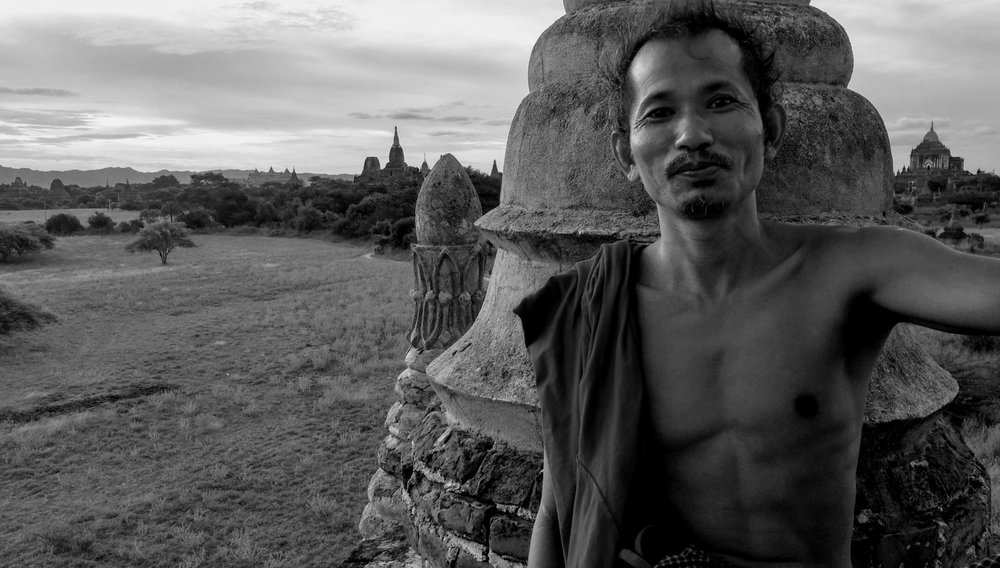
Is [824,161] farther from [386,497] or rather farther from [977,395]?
[977,395]

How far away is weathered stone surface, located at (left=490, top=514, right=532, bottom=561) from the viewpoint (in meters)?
2.19

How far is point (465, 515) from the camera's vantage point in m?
2.29

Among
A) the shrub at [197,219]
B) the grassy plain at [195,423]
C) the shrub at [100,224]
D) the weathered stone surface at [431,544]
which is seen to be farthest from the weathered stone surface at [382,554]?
the shrub at [197,219]

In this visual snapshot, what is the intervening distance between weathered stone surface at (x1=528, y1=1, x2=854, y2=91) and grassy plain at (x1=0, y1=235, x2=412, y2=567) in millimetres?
5097

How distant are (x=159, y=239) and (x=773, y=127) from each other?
104 ft

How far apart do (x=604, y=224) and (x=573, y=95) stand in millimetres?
455

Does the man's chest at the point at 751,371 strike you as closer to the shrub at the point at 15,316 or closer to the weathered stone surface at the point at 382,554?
the weathered stone surface at the point at 382,554

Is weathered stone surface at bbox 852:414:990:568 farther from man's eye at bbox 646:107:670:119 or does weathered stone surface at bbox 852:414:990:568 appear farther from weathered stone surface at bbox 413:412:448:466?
weathered stone surface at bbox 413:412:448:466

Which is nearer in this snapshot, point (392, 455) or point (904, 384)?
point (904, 384)

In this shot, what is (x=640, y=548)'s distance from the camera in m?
1.42

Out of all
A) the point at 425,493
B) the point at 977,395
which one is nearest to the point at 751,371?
the point at 425,493

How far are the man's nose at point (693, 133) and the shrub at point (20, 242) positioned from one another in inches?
1319

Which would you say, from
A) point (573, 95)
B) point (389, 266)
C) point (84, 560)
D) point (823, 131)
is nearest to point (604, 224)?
point (573, 95)

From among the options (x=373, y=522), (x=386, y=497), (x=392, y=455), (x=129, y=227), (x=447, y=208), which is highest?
(x=447, y=208)
